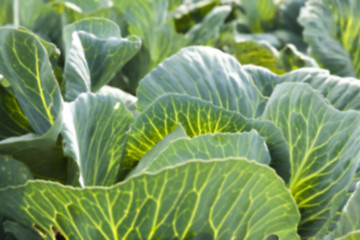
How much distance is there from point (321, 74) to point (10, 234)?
62cm

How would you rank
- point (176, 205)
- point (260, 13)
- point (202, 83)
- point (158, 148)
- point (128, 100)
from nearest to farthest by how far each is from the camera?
point (176, 205) → point (158, 148) → point (202, 83) → point (128, 100) → point (260, 13)

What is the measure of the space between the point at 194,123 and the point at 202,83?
12cm

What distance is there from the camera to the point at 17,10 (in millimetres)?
1520

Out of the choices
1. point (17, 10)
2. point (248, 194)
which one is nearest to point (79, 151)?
point (248, 194)

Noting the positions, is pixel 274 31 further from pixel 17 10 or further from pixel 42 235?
pixel 42 235

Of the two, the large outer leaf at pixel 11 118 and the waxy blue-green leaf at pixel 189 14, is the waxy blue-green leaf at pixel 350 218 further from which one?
the waxy blue-green leaf at pixel 189 14

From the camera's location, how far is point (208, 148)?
0.69 meters

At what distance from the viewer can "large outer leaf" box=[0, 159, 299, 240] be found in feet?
1.96

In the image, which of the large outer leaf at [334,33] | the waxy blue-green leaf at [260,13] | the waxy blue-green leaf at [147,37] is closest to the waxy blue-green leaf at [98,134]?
the waxy blue-green leaf at [147,37]

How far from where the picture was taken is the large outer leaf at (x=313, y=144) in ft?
2.58

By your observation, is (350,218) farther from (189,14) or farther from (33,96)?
(189,14)

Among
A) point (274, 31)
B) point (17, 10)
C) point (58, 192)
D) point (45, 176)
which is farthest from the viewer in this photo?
point (274, 31)

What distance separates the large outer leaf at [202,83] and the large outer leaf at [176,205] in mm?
264

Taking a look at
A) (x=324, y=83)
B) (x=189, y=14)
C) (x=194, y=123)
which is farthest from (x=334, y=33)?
(x=194, y=123)
